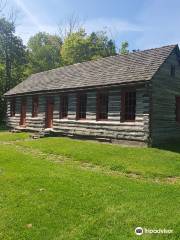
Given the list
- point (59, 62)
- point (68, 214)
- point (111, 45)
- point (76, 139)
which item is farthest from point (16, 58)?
point (68, 214)

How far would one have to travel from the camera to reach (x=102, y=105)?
20.0 m

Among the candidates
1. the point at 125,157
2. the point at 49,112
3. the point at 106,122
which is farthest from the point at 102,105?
the point at 125,157

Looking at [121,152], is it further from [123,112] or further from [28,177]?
[28,177]

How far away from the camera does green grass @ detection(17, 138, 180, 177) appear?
12.0 metres

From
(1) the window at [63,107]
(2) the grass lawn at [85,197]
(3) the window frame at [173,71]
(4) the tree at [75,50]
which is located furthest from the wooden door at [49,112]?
(4) the tree at [75,50]

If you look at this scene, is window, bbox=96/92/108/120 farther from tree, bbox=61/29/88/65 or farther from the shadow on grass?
tree, bbox=61/29/88/65

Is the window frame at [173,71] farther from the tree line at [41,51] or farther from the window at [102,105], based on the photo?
the tree line at [41,51]

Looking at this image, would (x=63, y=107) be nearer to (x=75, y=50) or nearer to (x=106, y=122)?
(x=106, y=122)

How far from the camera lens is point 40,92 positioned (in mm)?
25047

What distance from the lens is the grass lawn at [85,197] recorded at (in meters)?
6.26

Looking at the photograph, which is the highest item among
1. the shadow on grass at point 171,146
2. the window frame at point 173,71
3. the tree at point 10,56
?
the tree at point 10,56

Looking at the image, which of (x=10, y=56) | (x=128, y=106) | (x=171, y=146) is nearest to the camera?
(x=171, y=146)

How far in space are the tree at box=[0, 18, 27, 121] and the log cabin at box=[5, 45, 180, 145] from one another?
2275 centimetres

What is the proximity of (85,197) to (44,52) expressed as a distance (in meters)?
57.6
